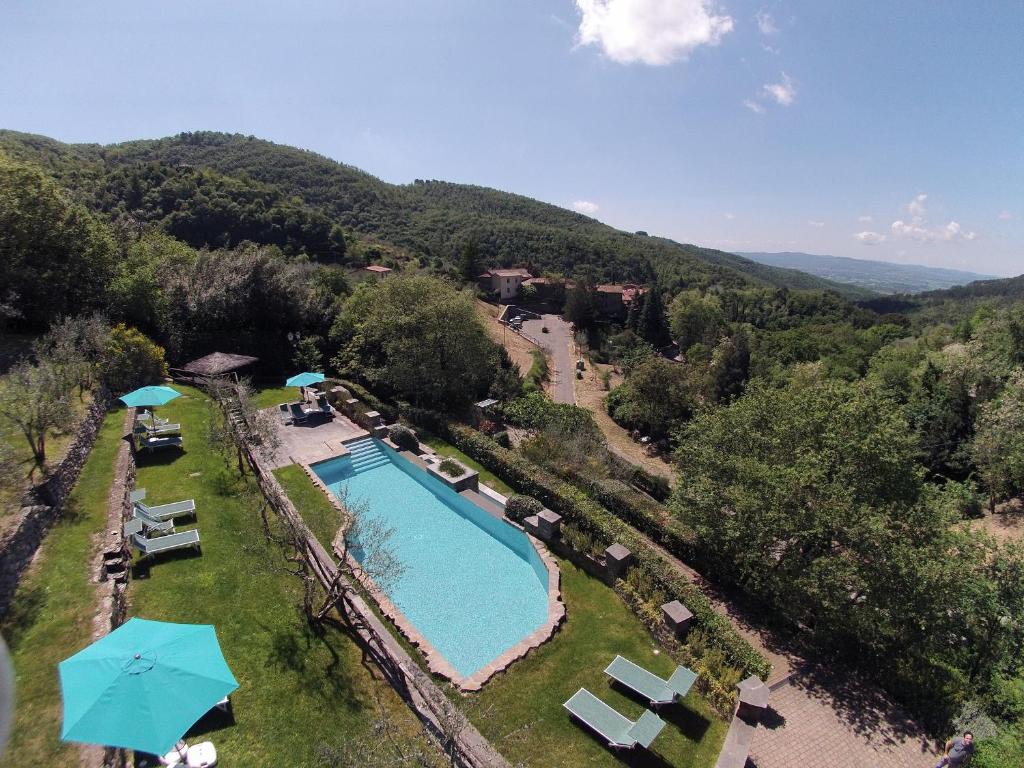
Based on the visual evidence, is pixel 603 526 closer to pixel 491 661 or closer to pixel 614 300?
pixel 491 661

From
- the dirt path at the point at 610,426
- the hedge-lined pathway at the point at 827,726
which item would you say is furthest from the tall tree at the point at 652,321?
the hedge-lined pathway at the point at 827,726

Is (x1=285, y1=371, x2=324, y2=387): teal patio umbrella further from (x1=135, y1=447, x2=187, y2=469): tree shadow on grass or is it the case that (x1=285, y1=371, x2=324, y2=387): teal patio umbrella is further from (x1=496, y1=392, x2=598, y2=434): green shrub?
(x1=496, y1=392, x2=598, y2=434): green shrub

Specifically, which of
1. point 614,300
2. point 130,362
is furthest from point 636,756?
point 614,300

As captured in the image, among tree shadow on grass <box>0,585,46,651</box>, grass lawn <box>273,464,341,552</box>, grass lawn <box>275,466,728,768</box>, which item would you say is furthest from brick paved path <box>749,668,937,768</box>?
tree shadow on grass <box>0,585,46,651</box>

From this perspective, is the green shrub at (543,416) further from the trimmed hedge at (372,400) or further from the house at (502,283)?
the house at (502,283)

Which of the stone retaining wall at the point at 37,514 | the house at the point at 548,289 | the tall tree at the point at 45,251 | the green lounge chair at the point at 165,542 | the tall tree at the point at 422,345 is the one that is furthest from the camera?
the house at the point at 548,289

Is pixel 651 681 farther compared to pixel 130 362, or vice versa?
pixel 130 362

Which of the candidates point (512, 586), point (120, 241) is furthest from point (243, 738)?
point (120, 241)

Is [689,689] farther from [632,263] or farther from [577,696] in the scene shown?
[632,263]
